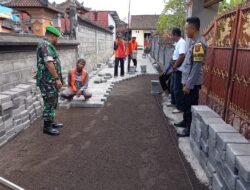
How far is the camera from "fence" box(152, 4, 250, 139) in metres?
2.90

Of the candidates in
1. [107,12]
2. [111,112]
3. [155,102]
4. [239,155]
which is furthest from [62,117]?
[107,12]

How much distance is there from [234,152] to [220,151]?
1.28ft

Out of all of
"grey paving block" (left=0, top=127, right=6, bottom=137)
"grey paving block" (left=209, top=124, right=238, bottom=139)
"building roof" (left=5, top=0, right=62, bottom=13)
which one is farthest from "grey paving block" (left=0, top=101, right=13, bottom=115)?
"building roof" (left=5, top=0, right=62, bottom=13)

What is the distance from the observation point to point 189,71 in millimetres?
3957

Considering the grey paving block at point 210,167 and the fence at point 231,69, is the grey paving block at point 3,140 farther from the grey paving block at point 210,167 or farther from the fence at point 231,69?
the fence at point 231,69

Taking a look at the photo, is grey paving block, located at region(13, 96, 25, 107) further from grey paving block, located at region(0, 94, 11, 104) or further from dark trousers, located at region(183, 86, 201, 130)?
dark trousers, located at region(183, 86, 201, 130)

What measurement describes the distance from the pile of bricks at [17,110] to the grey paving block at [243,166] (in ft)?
10.6

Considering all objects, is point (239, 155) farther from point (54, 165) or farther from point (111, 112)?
point (111, 112)

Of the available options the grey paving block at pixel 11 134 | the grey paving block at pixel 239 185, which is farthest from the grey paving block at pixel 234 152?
the grey paving block at pixel 11 134

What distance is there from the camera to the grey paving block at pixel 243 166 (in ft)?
6.39

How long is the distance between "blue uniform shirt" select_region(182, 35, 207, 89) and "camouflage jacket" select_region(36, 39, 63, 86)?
2.08 metres

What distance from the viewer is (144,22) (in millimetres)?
47781

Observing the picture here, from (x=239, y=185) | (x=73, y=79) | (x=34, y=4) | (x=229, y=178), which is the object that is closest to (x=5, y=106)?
(x=73, y=79)

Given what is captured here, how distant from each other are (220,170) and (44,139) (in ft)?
9.10
